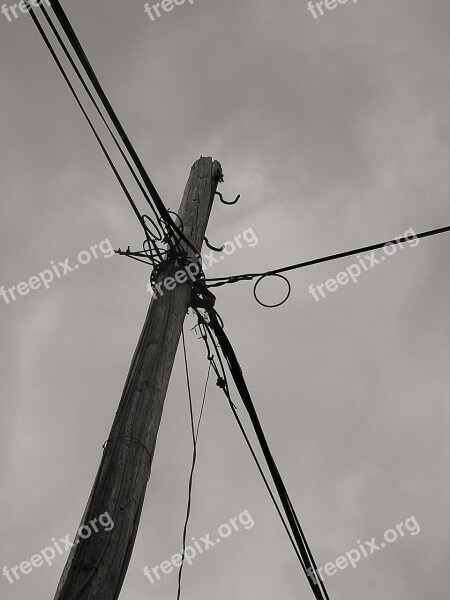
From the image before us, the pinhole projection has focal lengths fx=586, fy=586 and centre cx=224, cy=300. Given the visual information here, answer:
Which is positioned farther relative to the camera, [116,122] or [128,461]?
[116,122]

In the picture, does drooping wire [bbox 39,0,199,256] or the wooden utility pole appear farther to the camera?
drooping wire [bbox 39,0,199,256]

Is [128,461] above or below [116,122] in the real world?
below

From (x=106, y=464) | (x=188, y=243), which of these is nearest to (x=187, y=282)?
(x=188, y=243)

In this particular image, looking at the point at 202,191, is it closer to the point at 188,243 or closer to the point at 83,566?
the point at 188,243

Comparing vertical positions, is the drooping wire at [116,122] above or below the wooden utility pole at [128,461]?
above

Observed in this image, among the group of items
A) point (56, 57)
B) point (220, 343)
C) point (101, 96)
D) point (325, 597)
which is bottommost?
point (325, 597)

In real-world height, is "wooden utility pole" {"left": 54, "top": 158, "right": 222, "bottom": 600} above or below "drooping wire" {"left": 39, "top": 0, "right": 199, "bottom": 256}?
below

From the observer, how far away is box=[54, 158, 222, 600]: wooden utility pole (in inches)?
106

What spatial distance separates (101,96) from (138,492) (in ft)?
8.37

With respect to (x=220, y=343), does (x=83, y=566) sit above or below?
below

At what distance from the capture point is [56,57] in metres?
4.18

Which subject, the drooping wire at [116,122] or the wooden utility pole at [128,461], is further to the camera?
the drooping wire at [116,122]

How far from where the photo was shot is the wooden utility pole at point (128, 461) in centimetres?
269

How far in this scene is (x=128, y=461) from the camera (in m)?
3.12
